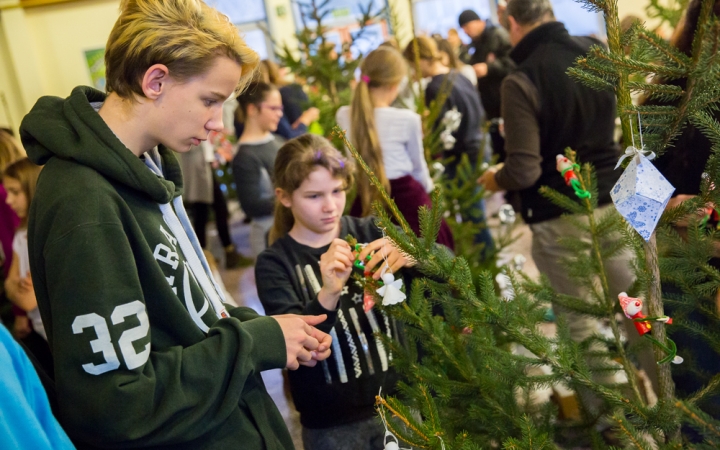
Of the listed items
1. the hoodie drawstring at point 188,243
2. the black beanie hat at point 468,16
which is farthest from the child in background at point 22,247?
the black beanie hat at point 468,16

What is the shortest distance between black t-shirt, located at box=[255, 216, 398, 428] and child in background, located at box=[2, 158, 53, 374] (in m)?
1.59

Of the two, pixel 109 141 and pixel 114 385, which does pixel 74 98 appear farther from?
pixel 114 385

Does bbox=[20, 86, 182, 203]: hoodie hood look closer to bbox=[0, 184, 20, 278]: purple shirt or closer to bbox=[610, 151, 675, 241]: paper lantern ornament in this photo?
bbox=[610, 151, 675, 241]: paper lantern ornament

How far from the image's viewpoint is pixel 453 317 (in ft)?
5.62

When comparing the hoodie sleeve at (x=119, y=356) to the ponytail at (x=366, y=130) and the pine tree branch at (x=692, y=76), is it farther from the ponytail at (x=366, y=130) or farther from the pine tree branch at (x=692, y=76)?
the ponytail at (x=366, y=130)

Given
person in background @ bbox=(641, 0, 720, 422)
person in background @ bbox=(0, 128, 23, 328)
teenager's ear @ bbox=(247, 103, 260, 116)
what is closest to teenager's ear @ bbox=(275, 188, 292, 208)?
person in background @ bbox=(641, 0, 720, 422)

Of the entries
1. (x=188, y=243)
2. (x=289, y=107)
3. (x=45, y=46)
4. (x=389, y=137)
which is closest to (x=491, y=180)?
(x=389, y=137)

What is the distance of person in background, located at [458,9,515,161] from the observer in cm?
543

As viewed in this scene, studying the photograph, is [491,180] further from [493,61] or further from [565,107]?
[493,61]

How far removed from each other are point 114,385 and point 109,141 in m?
0.46

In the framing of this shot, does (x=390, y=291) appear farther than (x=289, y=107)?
No

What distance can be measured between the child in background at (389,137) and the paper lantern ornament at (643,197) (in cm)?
185

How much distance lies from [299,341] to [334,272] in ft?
1.10

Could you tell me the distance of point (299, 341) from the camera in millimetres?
1414
